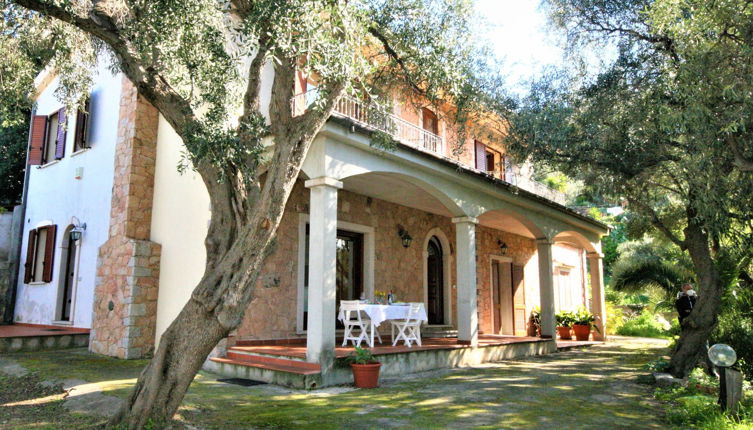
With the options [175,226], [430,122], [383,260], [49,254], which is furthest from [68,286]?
[430,122]

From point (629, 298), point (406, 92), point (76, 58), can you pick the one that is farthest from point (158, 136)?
point (629, 298)

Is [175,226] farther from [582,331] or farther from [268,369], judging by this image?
[582,331]

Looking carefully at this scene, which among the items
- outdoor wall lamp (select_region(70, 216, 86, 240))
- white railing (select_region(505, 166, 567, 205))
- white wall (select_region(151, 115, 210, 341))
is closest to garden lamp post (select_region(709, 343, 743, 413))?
white wall (select_region(151, 115, 210, 341))

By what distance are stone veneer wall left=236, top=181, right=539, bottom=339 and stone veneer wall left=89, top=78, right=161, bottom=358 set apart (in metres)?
1.88

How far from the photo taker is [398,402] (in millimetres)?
6188

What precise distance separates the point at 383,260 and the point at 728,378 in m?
7.19

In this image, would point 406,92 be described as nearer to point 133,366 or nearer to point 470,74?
point 470,74

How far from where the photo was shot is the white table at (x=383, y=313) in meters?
8.35

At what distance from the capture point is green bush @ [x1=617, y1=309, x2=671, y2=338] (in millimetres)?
20025

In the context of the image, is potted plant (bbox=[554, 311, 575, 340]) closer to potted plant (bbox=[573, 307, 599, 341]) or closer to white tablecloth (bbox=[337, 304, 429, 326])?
potted plant (bbox=[573, 307, 599, 341])

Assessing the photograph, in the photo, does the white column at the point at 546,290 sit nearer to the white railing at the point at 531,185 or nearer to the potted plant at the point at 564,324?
the white railing at the point at 531,185

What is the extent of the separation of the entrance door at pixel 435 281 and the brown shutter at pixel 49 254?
8.87 metres

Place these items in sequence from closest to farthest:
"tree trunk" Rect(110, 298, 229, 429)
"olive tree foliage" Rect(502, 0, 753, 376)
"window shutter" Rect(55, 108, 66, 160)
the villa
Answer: "tree trunk" Rect(110, 298, 229, 429) < "olive tree foliage" Rect(502, 0, 753, 376) < the villa < "window shutter" Rect(55, 108, 66, 160)

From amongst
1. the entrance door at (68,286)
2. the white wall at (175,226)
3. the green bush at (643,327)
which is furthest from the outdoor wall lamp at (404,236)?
the green bush at (643,327)
